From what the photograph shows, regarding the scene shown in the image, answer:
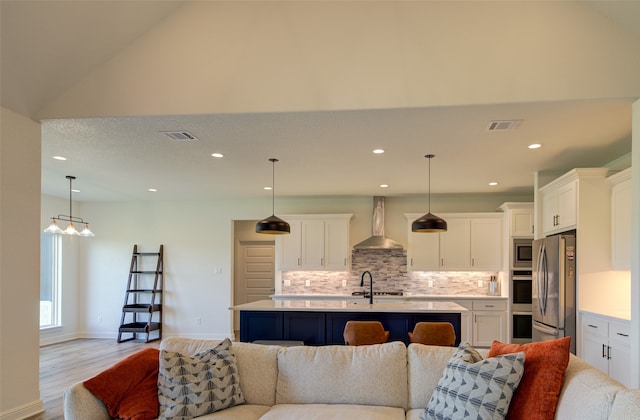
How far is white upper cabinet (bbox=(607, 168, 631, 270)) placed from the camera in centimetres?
443

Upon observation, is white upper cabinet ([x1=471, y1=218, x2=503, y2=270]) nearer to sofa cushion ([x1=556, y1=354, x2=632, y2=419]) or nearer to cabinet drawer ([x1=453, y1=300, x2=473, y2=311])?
cabinet drawer ([x1=453, y1=300, x2=473, y2=311])

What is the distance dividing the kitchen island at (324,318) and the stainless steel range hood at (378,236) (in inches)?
97.5

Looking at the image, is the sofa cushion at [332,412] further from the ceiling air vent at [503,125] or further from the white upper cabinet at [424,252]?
the white upper cabinet at [424,252]

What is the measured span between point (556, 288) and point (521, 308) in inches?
90.7

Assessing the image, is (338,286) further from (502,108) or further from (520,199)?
(502,108)

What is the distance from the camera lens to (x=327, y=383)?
2.91m

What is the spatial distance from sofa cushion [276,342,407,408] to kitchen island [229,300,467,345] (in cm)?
196

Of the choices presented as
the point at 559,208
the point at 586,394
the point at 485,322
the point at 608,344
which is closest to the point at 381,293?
the point at 485,322

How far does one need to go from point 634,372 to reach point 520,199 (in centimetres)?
496

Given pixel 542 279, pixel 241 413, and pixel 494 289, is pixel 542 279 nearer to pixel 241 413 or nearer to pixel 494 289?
pixel 494 289

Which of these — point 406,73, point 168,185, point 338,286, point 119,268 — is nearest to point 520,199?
point 338,286

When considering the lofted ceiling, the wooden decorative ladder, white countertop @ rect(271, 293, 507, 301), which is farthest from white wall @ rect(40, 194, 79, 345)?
white countertop @ rect(271, 293, 507, 301)

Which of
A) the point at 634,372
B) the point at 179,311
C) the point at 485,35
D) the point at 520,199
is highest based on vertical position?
the point at 485,35

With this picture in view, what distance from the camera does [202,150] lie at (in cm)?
488
